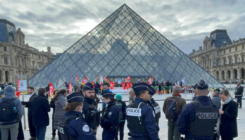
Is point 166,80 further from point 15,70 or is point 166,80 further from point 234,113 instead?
point 15,70

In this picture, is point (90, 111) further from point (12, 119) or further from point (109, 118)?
point (12, 119)

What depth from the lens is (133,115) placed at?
2.20m

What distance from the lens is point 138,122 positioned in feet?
7.18

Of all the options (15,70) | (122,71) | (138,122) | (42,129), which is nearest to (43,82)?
(122,71)

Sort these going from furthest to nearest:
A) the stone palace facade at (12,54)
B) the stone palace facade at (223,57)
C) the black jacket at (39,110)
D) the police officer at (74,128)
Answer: the stone palace facade at (223,57) < the stone palace facade at (12,54) < the black jacket at (39,110) < the police officer at (74,128)

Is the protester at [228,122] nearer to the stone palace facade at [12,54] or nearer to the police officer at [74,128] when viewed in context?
the police officer at [74,128]

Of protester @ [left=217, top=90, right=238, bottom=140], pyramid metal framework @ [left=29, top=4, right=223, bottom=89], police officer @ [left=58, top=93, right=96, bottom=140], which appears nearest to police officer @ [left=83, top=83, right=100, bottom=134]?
police officer @ [left=58, top=93, right=96, bottom=140]

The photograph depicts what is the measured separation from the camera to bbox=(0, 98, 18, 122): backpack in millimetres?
3168

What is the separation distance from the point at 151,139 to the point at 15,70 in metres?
48.6

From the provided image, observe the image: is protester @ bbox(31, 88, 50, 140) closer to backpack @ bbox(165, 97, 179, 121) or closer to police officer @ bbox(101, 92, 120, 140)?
Result: police officer @ bbox(101, 92, 120, 140)

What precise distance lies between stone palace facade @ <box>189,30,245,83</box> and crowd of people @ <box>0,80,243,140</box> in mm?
45447

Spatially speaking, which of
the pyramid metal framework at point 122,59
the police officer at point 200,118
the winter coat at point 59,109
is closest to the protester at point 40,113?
the winter coat at point 59,109

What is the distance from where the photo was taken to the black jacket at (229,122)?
2.86 metres

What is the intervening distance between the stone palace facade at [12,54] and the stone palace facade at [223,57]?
55.4m
